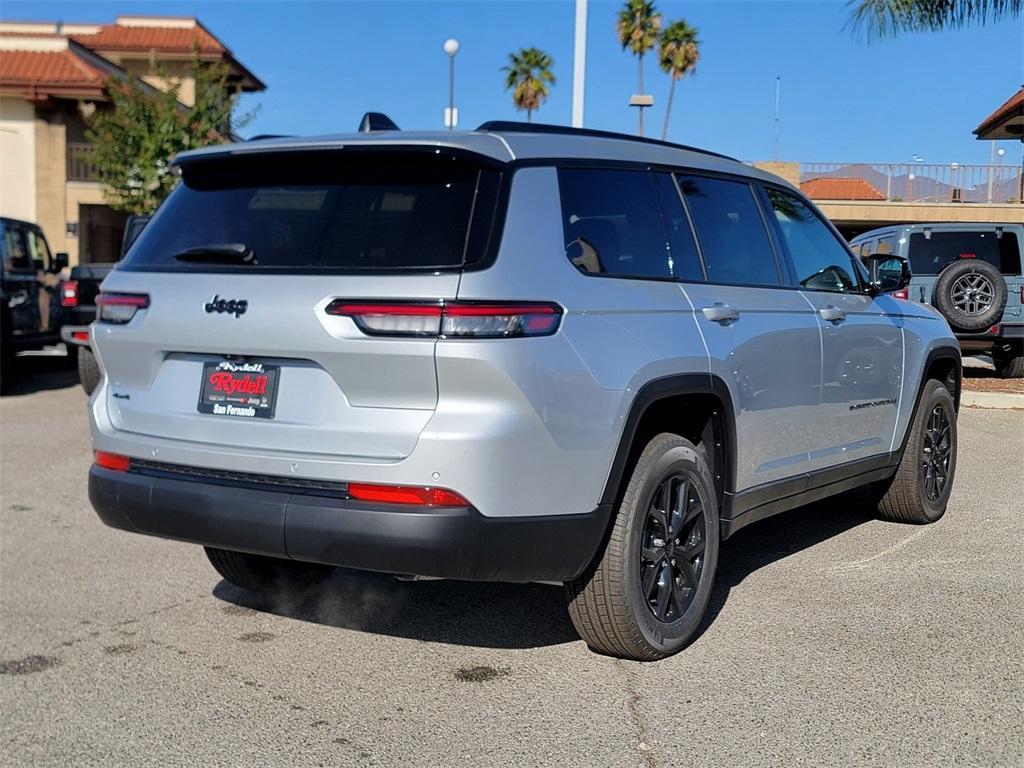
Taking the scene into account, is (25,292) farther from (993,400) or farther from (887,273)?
(993,400)

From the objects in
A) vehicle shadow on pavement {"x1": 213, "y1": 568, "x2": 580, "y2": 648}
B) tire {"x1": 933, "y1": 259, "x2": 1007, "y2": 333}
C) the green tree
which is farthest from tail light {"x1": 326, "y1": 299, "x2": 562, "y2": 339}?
the green tree

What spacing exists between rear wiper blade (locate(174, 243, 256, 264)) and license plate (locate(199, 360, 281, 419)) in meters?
0.35

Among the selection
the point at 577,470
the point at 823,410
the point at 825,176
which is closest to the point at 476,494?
the point at 577,470

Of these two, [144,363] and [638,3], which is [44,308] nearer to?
[144,363]

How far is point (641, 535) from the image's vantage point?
155 inches

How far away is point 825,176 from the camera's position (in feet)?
110

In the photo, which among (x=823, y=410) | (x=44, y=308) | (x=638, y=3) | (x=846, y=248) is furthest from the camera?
(x=638, y=3)

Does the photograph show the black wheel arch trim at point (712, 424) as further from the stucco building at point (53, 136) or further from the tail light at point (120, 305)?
the stucco building at point (53, 136)

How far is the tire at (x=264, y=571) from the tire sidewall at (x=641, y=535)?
62.8 inches

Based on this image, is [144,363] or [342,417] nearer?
[342,417]

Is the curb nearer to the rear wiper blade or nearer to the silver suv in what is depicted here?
the silver suv

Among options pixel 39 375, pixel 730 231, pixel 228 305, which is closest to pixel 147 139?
pixel 39 375

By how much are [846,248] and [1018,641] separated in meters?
2.24

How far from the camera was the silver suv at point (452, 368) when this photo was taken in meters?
3.41
